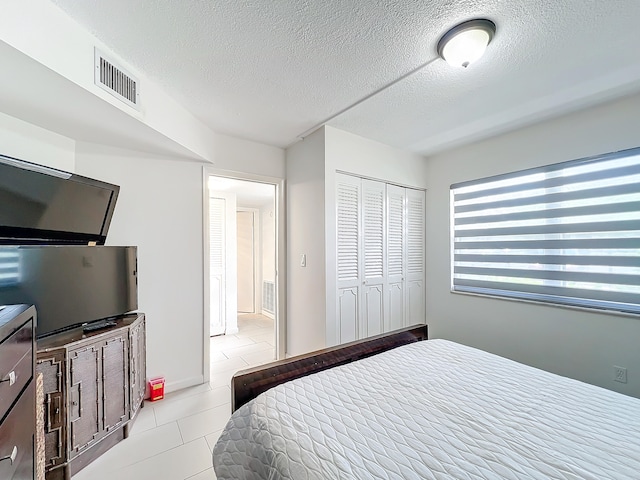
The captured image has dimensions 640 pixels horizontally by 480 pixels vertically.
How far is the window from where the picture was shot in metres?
2.09

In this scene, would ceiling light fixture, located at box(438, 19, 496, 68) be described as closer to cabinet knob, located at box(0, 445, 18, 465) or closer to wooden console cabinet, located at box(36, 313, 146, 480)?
cabinet knob, located at box(0, 445, 18, 465)

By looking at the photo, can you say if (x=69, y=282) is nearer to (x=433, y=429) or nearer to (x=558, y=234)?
(x=433, y=429)

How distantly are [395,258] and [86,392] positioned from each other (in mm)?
2898

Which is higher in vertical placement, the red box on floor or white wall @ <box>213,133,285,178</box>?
white wall @ <box>213,133,285,178</box>

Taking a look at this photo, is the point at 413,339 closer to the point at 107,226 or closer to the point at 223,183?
the point at 107,226

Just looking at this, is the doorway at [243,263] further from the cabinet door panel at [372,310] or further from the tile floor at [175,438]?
the cabinet door panel at [372,310]

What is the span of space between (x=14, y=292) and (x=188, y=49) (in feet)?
5.53

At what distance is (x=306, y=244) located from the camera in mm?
2865

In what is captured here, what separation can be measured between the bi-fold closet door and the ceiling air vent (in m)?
1.75

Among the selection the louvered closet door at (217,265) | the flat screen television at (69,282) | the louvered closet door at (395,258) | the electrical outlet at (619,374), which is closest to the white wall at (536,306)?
the electrical outlet at (619,374)

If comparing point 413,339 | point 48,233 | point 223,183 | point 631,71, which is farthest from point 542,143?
point 48,233

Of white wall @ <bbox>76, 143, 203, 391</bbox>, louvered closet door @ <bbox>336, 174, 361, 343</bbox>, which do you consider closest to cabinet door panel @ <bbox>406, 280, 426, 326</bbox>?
louvered closet door @ <bbox>336, 174, 361, 343</bbox>

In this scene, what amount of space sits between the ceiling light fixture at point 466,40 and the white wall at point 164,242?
2.28 metres

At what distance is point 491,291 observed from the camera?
2.88 metres
